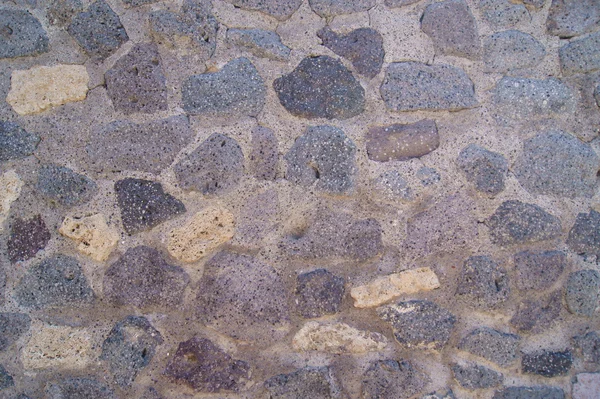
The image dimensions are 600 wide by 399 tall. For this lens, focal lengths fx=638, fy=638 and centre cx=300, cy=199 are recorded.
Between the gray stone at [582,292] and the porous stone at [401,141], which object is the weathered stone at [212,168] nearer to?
the porous stone at [401,141]

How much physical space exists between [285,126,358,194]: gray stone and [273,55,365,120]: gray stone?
65 mm

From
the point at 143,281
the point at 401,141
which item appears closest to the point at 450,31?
the point at 401,141

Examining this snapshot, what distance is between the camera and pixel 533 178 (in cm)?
169

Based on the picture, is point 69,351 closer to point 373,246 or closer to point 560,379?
point 373,246

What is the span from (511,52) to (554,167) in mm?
336

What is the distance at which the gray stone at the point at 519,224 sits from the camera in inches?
65.6

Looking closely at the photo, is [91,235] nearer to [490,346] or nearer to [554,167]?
[490,346]

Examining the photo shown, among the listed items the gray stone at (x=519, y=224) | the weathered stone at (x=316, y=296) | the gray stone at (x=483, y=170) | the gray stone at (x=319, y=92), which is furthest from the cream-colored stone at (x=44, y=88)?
the gray stone at (x=519, y=224)

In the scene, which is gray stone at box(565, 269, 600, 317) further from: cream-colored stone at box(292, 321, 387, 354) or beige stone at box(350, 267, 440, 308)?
cream-colored stone at box(292, 321, 387, 354)

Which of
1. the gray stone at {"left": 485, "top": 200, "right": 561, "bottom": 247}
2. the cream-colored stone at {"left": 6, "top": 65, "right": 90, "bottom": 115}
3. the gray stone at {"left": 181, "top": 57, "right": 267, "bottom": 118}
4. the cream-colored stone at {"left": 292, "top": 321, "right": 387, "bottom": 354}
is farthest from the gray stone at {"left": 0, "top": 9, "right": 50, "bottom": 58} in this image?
the gray stone at {"left": 485, "top": 200, "right": 561, "bottom": 247}

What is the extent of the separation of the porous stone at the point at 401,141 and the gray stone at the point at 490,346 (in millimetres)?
489

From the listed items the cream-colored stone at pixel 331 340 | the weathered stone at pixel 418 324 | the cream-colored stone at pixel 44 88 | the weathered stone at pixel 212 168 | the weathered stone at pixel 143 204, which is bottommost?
the cream-colored stone at pixel 331 340

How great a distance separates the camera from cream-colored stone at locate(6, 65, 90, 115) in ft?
5.45

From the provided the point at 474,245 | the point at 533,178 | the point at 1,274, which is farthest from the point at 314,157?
the point at 1,274
